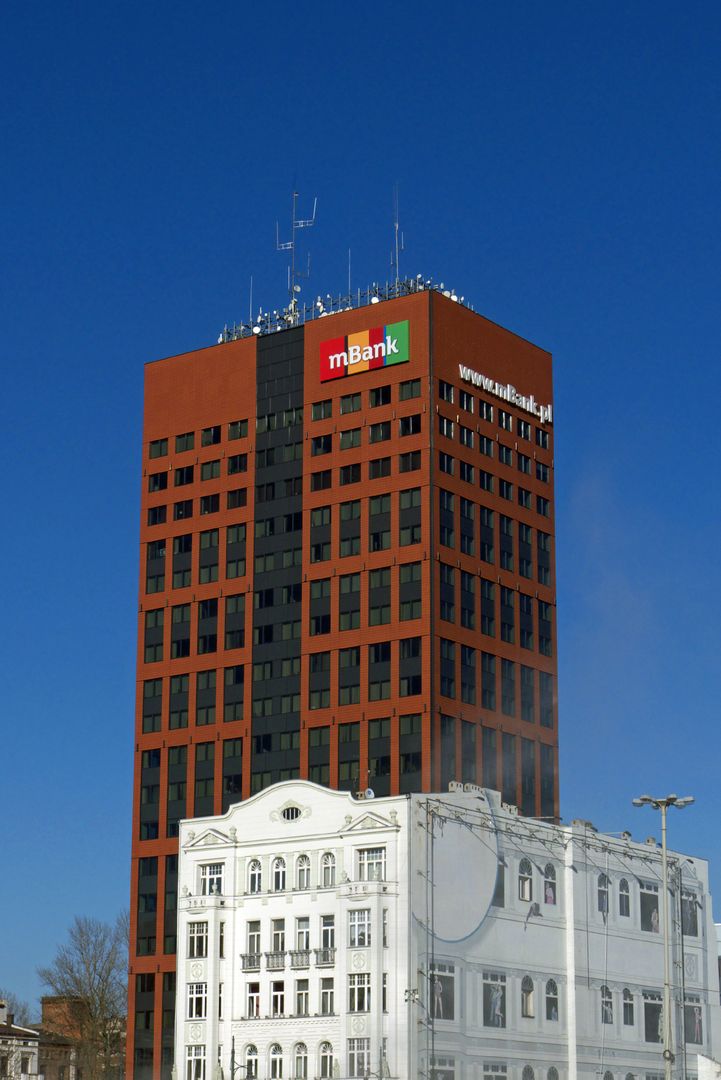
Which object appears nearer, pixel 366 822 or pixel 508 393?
pixel 366 822

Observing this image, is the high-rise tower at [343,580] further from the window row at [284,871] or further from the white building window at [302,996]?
the white building window at [302,996]

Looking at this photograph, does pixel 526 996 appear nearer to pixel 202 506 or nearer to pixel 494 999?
pixel 494 999

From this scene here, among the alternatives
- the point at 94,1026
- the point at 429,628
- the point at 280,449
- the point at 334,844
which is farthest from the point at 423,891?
the point at 94,1026

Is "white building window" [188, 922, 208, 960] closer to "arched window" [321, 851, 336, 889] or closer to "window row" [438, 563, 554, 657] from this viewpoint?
"arched window" [321, 851, 336, 889]

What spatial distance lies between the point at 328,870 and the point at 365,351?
55925 millimetres

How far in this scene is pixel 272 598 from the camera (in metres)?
156

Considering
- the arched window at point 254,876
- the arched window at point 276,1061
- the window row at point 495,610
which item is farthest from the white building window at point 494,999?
the window row at point 495,610

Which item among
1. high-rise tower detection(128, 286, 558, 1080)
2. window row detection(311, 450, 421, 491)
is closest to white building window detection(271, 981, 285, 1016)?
high-rise tower detection(128, 286, 558, 1080)

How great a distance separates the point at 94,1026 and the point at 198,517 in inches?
2148

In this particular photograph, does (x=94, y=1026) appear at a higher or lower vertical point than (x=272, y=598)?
lower

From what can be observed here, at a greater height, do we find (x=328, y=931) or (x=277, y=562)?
(x=277, y=562)

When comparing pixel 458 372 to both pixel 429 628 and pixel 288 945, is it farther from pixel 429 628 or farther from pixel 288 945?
pixel 288 945

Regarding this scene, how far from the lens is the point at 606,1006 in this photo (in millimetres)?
126562

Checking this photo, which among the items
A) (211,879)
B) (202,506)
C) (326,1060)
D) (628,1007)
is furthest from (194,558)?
(326,1060)
